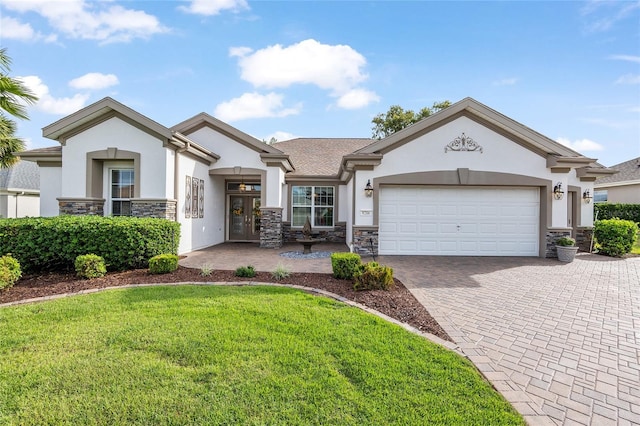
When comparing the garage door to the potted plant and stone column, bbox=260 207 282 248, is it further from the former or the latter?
stone column, bbox=260 207 282 248

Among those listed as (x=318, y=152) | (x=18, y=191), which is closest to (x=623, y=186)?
(x=318, y=152)

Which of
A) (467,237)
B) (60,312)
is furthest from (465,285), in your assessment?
(60,312)

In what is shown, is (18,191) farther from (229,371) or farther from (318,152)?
(229,371)

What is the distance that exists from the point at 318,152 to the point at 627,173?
2285 centimetres

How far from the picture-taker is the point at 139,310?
16.4 ft

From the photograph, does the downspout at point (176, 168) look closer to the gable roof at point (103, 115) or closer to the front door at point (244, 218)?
the gable roof at point (103, 115)

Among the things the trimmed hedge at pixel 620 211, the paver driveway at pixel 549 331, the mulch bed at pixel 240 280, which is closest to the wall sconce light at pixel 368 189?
the paver driveway at pixel 549 331

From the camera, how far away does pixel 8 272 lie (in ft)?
20.3

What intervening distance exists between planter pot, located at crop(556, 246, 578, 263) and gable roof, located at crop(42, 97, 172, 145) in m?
14.0

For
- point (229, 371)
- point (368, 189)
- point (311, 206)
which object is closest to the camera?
point (229, 371)

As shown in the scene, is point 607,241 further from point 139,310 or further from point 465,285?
point 139,310

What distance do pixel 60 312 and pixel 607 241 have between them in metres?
17.3

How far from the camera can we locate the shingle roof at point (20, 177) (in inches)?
773

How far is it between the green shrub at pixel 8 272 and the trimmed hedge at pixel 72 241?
943 millimetres
